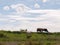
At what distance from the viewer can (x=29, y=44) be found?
83.2ft

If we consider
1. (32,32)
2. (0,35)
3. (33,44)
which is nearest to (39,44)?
(33,44)

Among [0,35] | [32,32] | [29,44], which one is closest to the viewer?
[29,44]

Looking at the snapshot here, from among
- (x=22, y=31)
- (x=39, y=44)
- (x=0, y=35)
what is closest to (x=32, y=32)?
(x=22, y=31)

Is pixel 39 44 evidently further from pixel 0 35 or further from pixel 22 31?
pixel 22 31

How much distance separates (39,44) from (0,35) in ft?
55.1

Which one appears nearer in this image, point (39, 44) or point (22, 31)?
point (39, 44)

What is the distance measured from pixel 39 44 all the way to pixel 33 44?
2.22 feet

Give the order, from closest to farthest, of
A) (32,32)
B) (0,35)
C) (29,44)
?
(29,44) → (0,35) → (32,32)

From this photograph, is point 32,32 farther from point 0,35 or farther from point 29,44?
point 29,44

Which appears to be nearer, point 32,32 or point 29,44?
point 29,44

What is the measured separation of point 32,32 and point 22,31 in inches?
78.8

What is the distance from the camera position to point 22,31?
48.9 m

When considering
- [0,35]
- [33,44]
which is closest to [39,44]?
[33,44]

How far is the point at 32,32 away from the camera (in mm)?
48438
